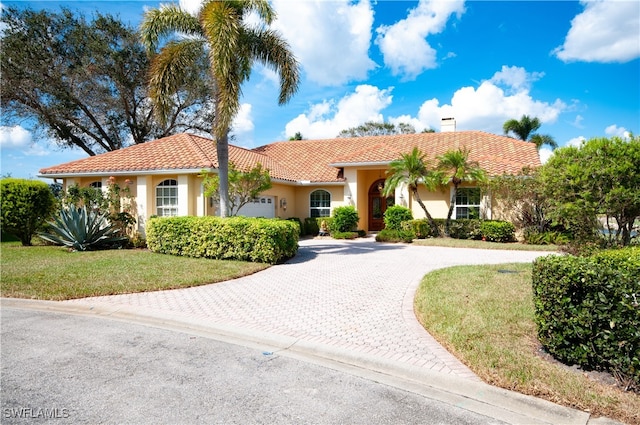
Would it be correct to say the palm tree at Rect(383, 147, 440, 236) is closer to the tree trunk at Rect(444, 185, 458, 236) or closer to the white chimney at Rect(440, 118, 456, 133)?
the tree trunk at Rect(444, 185, 458, 236)

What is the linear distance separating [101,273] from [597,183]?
11.6 m

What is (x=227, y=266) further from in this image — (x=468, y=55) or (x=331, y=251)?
(x=468, y=55)

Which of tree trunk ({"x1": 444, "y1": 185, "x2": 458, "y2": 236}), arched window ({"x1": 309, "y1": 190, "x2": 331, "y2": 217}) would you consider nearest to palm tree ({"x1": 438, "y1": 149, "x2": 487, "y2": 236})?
tree trunk ({"x1": 444, "y1": 185, "x2": 458, "y2": 236})

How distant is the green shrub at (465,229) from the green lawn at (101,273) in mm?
11498

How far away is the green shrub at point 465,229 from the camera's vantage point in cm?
1859

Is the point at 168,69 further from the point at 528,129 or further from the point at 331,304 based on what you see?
the point at 528,129

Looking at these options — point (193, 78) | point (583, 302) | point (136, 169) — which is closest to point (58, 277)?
point (136, 169)

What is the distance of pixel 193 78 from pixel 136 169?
47.4ft

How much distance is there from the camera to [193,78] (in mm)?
28516

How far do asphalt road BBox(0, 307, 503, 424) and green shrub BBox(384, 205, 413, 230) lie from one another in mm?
15024

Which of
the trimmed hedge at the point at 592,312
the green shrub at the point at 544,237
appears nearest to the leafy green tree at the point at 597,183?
the trimmed hedge at the point at 592,312

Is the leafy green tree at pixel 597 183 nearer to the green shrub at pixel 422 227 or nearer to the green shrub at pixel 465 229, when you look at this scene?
the green shrub at pixel 465 229

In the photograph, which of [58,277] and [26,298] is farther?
[58,277]

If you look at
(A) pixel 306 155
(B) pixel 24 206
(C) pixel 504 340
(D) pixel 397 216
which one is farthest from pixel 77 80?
(C) pixel 504 340
